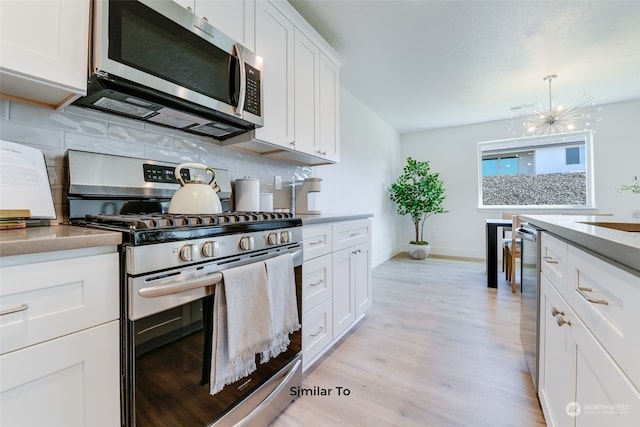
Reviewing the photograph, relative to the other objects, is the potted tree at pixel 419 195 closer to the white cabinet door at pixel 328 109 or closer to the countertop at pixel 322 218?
the white cabinet door at pixel 328 109

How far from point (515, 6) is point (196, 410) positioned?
3108 mm

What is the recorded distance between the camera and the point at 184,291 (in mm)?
893

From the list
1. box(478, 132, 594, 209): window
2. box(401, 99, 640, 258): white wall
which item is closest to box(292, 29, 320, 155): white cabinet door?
box(401, 99, 640, 258): white wall

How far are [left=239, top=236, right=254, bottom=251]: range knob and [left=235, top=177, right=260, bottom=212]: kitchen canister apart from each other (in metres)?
0.67

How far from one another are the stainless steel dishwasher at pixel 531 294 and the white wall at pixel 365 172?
73.5 inches

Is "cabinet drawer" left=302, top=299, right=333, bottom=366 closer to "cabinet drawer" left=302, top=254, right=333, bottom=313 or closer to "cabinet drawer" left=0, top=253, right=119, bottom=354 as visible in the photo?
"cabinet drawer" left=302, top=254, right=333, bottom=313

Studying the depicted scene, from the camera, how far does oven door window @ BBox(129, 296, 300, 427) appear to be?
820 millimetres

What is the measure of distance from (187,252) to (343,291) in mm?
1282

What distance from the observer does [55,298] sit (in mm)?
696

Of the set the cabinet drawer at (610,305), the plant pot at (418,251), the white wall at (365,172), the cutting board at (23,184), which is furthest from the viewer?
the plant pot at (418,251)

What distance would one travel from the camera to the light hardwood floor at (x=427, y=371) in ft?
4.30

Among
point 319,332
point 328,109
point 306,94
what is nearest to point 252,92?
point 306,94

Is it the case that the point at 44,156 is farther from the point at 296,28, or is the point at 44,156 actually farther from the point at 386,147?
the point at 386,147

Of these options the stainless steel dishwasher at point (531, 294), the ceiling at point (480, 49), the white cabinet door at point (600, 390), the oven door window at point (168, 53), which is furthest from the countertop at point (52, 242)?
the ceiling at point (480, 49)
